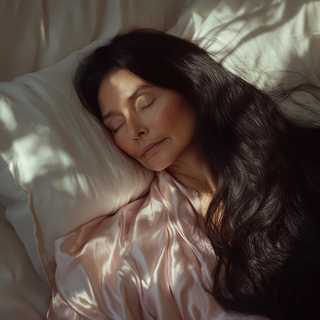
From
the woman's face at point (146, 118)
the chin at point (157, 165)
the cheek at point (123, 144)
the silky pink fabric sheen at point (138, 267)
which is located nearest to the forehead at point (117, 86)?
the woman's face at point (146, 118)

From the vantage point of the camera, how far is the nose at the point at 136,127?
1.15 metres

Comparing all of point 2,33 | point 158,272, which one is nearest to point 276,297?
point 158,272

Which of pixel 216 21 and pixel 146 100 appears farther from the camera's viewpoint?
pixel 216 21

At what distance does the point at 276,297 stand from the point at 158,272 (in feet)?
1.11

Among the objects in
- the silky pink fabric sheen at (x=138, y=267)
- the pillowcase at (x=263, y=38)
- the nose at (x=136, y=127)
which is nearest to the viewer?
the silky pink fabric sheen at (x=138, y=267)

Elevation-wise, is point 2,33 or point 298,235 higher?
point 2,33

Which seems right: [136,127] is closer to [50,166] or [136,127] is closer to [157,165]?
[157,165]

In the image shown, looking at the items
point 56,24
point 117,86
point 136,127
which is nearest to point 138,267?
point 136,127

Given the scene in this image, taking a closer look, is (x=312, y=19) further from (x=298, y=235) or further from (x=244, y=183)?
(x=298, y=235)

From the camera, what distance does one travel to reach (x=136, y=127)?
1.15 meters

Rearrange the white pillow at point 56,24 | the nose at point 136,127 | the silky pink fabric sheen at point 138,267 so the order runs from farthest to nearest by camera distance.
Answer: the white pillow at point 56,24 → the nose at point 136,127 → the silky pink fabric sheen at point 138,267

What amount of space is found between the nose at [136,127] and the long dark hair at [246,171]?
0.14 metres

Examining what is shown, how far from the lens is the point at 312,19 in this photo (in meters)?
1.56

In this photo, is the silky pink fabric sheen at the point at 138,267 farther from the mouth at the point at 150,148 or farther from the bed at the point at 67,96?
the mouth at the point at 150,148
